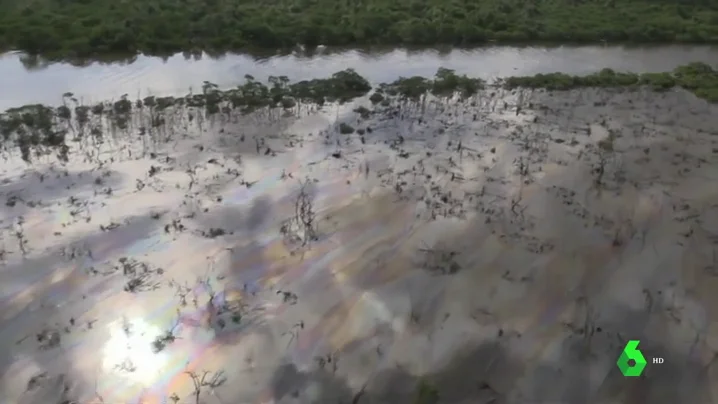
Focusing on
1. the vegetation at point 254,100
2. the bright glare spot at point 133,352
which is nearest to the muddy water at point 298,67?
the vegetation at point 254,100

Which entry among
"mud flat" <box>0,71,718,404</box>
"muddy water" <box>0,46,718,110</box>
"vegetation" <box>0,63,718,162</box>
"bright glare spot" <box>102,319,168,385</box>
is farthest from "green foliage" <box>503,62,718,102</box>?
"bright glare spot" <box>102,319,168,385</box>

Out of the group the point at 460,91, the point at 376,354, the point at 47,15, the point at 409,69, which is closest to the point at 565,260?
the point at 376,354

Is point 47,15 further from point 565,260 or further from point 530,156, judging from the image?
point 565,260

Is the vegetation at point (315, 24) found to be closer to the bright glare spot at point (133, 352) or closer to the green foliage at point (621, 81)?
the green foliage at point (621, 81)

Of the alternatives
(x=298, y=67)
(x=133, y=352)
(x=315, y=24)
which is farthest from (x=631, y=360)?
(x=315, y=24)

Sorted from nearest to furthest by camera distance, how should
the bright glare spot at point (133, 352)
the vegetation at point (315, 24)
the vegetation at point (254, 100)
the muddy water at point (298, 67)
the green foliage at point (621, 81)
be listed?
1. the bright glare spot at point (133, 352)
2. the vegetation at point (254, 100)
3. the muddy water at point (298, 67)
4. the green foliage at point (621, 81)
5. the vegetation at point (315, 24)

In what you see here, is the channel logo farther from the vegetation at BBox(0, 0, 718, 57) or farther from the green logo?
the vegetation at BBox(0, 0, 718, 57)
